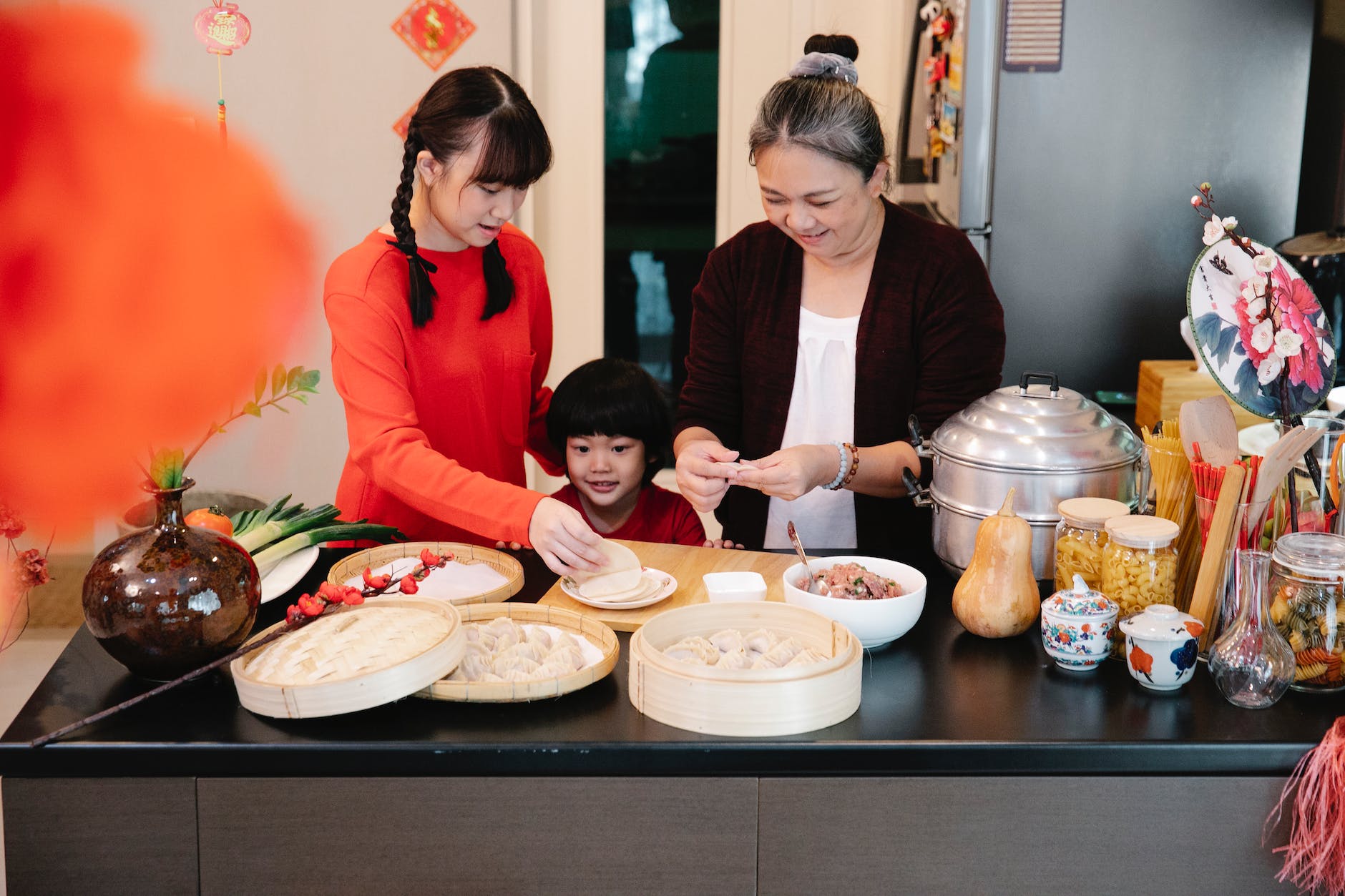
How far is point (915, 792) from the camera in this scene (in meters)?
1.22

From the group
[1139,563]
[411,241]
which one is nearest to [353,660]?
[411,241]

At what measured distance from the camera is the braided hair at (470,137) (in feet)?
5.83

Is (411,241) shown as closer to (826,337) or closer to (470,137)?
(470,137)

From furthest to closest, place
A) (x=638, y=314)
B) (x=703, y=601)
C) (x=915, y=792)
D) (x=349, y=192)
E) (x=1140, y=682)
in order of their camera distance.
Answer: (x=638, y=314) < (x=349, y=192) < (x=703, y=601) < (x=1140, y=682) < (x=915, y=792)

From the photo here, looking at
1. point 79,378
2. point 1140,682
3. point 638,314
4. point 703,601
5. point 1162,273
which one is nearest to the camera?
point 1140,682

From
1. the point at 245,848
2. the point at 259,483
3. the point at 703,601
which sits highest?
the point at 703,601

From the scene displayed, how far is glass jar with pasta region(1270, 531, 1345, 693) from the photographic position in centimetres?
128

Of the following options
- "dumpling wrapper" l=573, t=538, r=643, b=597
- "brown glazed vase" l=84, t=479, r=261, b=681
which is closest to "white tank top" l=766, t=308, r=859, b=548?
"dumpling wrapper" l=573, t=538, r=643, b=597

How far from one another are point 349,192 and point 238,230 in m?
0.37

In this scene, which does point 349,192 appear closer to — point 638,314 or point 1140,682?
point 638,314

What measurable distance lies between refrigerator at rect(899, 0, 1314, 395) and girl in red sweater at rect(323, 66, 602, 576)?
48.9 inches

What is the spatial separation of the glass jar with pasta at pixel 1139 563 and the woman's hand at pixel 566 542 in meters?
0.63

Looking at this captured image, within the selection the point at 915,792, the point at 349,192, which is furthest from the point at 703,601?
the point at 349,192

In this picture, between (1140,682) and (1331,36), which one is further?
(1331,36)
